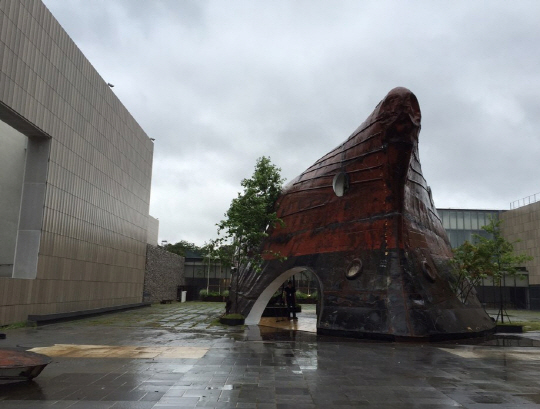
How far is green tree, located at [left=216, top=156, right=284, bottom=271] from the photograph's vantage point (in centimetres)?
2270

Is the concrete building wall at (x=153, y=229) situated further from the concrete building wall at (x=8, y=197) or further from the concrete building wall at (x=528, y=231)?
the concrete building wall at (x=8, y=197)

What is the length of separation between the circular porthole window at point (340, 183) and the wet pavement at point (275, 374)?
6.40 metres

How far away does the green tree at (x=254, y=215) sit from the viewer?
22703 millimetres

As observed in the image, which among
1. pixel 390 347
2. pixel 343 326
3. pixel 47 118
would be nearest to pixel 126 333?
pixel 343 326

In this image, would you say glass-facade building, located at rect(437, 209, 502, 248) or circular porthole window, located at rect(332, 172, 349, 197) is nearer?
circular porthole window, located at rect(332, 172, 349, 197)

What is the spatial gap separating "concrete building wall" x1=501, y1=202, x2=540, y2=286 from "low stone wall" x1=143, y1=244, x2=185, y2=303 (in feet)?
127

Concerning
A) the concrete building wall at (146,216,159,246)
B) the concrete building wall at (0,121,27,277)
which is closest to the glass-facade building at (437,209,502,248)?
the concrete building wall at (0,121,27,277)

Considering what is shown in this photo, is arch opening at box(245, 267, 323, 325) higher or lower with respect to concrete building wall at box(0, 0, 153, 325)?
lower

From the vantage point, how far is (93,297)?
1186 inches

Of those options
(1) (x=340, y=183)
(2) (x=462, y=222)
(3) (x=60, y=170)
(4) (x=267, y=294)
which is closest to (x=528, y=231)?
(2) (x=462, y=222)

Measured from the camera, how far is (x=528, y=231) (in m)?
54.2

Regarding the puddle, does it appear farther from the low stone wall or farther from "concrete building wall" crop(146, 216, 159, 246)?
"concrete building wall" crop(146, 216, 159, 246)

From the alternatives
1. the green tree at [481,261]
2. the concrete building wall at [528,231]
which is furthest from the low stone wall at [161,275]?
→ the concrete building wall at [528,231]

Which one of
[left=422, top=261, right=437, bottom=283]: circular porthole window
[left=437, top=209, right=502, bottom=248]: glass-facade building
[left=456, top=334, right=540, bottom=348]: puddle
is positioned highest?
[left=437, top=209, right=502, bottom=248]: glass-facade building
